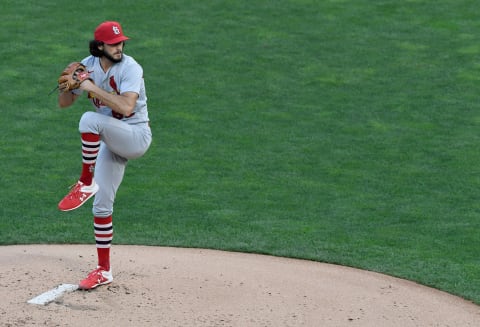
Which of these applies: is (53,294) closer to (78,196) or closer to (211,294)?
(78,196)

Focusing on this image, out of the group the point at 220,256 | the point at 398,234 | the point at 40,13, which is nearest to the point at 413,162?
the point at 398,234

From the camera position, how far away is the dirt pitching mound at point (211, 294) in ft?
26.8

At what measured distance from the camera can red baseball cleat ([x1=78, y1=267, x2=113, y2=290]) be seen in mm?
8773

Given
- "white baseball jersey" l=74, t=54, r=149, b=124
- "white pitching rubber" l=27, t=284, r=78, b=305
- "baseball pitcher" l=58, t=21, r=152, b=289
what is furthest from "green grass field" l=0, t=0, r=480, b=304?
"white baseball jersey" l=74, t=54, r=149, b=124

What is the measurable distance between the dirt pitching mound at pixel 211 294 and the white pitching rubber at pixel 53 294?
0.21 feet

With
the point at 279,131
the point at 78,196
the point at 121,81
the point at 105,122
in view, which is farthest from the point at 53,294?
the point at 279,131

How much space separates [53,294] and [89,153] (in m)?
1.20

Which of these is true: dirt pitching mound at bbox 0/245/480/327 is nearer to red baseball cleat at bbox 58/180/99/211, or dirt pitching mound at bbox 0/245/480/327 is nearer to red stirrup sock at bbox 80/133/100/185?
red baseball cleat at bbox 58/180/99/211

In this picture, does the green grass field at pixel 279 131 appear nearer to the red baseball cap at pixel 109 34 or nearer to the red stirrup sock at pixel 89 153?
the red stirrup sock at pixel 89 153

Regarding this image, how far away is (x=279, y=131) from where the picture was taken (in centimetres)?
1518

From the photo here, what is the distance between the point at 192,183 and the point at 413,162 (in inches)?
122

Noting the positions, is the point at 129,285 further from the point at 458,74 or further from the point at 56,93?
the point at 458,74

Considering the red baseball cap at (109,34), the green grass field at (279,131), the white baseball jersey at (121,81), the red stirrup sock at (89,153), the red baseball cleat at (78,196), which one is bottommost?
the green grass field at (279,131)

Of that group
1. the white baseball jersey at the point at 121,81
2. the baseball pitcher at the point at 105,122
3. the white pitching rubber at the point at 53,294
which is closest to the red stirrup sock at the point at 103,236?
the baseball pitcher at the point at 105,122
